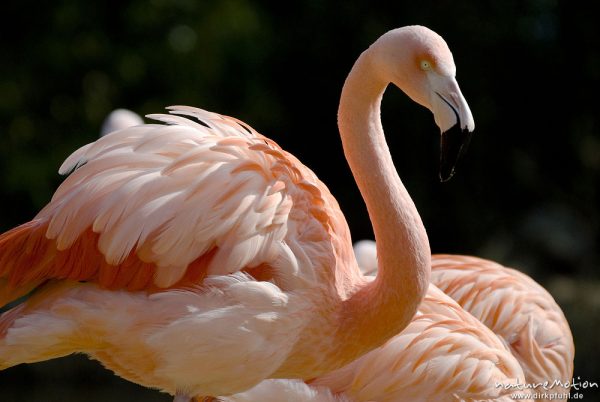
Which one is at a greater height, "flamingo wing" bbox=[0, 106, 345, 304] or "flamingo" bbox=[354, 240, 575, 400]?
"flamingo wing" bbox=[0, 106, 345, 304]

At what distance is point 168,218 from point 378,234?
0.61 metres

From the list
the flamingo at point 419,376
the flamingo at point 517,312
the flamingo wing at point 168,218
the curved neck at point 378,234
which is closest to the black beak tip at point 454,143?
the curved neck at point 378,234

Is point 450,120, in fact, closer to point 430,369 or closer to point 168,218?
point 168,218

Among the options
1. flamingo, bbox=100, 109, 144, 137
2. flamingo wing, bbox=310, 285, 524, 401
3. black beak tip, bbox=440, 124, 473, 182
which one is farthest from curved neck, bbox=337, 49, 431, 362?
flamingo, bbox=100, 109, 144, 137

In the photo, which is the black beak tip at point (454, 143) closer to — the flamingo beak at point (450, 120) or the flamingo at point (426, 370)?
the flamingo beak at point (450, 120)

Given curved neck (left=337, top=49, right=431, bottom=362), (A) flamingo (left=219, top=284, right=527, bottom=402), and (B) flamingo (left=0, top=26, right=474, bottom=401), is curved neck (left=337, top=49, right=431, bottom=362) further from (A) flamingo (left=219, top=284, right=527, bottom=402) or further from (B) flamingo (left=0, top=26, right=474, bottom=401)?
(A) flamingo (left=219, top=284, right=527, bottom=402)

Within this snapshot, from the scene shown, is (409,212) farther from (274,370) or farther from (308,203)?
(274,370)

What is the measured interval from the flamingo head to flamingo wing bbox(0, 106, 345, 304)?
46 cm

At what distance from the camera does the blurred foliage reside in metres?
8.88

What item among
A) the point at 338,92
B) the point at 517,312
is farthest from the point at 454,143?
the point at 338,92

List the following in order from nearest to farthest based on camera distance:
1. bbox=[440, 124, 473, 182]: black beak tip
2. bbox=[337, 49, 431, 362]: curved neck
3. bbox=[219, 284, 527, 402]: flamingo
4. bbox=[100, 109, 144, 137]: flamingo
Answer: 1. bbox=[440, 124, 473, 182]: black beak tip
2. bbox=[337, 49, 431, 362]: curved neck
3. bbox=[219, 284, 527, 402]: flamingo
4. bbox=[100, 109, 144, 137]: flamingo

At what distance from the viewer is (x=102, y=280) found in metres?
2.89

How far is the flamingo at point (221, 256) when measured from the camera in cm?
280

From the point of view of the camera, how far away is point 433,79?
2752 millimetres
